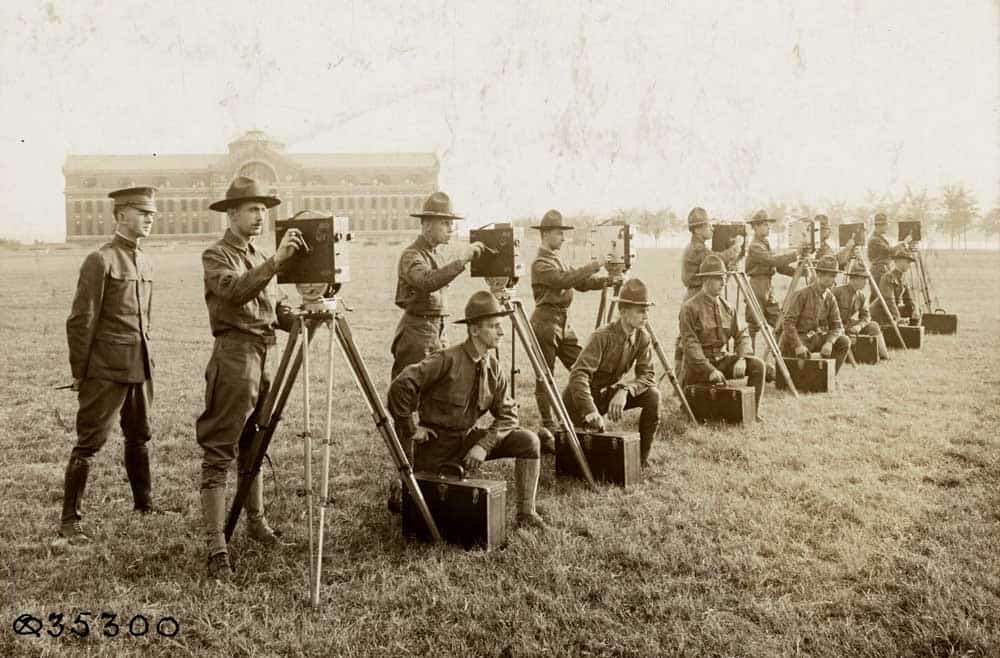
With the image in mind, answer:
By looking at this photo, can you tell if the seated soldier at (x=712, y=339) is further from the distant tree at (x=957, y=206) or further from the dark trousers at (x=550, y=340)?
the distant tree at (x=957, y=206)

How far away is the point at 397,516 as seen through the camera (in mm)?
6414

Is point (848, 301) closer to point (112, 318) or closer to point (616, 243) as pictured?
point (616, 243)

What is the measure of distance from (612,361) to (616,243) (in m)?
1.82

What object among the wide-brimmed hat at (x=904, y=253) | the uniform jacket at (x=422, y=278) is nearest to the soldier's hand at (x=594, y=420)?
the uniform jacket at (x=422, y=278)

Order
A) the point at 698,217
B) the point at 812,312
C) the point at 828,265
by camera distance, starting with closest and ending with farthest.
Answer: the point at 698,217
the point at 828,265
the point at 812,312

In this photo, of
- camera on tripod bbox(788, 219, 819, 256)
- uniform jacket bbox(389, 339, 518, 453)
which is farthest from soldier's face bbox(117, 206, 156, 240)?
camera on tripod bbox(788, 219, 819, 256)

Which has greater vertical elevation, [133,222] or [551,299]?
[133,222]

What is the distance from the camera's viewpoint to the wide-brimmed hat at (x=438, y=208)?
6867mm

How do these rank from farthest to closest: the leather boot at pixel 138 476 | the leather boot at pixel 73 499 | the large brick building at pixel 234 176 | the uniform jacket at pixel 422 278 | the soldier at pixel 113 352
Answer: the large brick building at pixel 234 176
the uniform jacket at pixel 422 278
the leather boot at pixel 138 476
the soldier at pixel 113 352
the leather boot at pixel 73 499

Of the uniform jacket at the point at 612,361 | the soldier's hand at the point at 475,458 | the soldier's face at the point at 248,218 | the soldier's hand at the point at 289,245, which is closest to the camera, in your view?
the soldier's hand at the point at 289,245

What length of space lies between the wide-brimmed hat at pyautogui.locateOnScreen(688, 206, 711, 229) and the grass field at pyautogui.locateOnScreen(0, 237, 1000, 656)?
323 cm

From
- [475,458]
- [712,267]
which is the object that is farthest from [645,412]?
[712,267]

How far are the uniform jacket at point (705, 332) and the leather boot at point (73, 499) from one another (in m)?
6.73

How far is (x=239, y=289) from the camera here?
5133 mm
